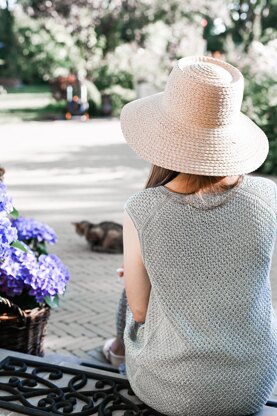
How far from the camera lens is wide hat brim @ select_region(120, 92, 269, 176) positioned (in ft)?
7.25

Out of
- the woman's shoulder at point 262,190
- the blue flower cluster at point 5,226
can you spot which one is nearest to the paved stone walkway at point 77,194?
the blue flower cluster at point 5,226

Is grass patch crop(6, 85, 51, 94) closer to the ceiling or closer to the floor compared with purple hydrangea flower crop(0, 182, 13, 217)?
closer to the floor

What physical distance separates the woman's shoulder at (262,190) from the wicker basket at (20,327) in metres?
1.39

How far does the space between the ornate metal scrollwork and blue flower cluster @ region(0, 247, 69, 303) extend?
1.31 feet

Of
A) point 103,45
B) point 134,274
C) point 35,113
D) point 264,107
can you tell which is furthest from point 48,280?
point 103,45

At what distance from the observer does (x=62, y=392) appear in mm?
2621

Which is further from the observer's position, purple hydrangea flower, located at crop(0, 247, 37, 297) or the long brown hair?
purple hydrangea flower, located at crop(0, 247, 37, 297)

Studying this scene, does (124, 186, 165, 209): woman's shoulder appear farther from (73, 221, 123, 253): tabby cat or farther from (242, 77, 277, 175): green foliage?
(242, 77, 277, 175): green foliage

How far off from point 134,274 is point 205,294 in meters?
0.27

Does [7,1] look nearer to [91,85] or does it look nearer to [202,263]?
[91,85]

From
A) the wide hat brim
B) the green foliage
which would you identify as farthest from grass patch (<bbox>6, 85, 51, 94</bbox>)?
the wide hat brim

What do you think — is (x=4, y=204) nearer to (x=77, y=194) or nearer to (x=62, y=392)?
(x=62, y=392)

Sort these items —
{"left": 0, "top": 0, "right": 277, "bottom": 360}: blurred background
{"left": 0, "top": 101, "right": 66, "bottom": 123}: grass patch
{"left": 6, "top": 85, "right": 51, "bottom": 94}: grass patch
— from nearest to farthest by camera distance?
1. {"left": 0, "top": 0, "right": 277, "bottom": 360}: blurred background
2. {"left": 0, "top": 101, "right": 66, "bottom": 123}: grass patch
3. {"left": 6, "top": 85, "right": 51, "bottom": 94}: grass patch

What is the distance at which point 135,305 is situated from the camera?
2357 mm
